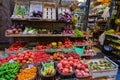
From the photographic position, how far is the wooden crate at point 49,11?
11.1ft

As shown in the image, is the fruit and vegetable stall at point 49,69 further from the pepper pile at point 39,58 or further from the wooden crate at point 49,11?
the wooden crate at point 49,11

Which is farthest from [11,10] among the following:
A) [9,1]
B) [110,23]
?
[110,23]

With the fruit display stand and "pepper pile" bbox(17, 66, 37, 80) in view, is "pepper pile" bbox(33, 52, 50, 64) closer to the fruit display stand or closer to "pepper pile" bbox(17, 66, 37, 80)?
"pepper pile" bbox(17, 66, 37, 80)

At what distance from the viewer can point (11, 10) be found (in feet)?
11.4

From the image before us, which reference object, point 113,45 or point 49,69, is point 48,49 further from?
point 113,45

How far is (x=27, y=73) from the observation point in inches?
80.8

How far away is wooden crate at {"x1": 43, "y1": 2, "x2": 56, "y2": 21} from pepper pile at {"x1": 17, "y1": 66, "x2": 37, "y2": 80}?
159 centimetres

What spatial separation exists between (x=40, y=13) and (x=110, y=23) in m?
3.76

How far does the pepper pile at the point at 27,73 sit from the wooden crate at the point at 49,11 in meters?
1.59

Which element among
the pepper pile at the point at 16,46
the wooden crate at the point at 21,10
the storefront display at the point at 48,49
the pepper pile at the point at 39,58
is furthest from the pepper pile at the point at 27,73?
the wooden crate at the point at 21,10

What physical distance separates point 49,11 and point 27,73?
1915 mm

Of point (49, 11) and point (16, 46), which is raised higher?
point (49, 11)

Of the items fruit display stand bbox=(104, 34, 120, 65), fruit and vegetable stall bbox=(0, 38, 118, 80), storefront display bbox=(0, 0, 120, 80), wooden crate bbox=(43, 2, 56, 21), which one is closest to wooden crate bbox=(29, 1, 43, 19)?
storefront display bbox=(0, 0, 120, 80)

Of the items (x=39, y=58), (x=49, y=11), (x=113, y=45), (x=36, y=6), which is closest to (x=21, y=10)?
(x=36, y=6)
